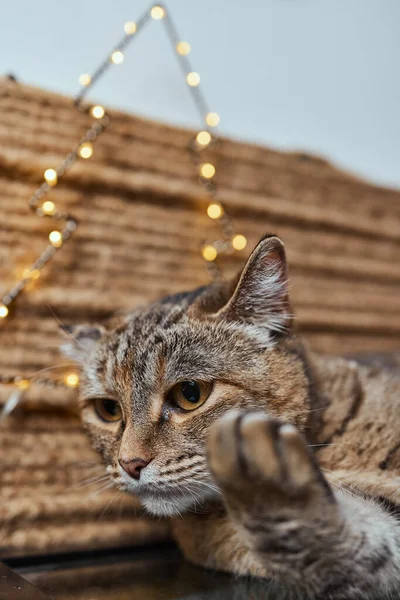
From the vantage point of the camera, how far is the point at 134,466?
770 millimetres

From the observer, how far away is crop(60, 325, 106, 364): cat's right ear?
1008mm

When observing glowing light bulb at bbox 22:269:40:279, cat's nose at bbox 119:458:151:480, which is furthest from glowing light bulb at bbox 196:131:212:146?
cat's nose at bbox 119:458:151:480

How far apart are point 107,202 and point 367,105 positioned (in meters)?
1.03

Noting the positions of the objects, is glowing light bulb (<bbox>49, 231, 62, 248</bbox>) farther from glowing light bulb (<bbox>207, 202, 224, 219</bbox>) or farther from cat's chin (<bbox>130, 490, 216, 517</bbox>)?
cat's chin (<bbox>130, 490, 216, 517</bbox>)

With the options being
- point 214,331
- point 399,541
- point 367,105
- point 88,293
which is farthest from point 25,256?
point 367,105

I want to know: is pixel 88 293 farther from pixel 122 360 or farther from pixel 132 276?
pixel 122 360

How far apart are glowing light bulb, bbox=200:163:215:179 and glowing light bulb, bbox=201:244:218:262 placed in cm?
16

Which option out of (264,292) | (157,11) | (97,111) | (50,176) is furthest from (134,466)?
(157,11)

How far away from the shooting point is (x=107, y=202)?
1.19 metres

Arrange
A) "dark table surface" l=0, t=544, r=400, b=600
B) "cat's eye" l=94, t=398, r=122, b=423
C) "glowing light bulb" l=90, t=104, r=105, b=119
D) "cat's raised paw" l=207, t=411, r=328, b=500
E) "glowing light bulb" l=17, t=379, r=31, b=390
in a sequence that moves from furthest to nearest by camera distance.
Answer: "glowing light bulb" l=90, t=104, r=105, b=119 < "glowing light bulb" l=17, t=379, r=31, b=390 < "cat's eye" l=94, t=398, r=122, b=423 < "dark table surface" l=0, t=544, r=400, b=600 < "cat's raised paw" l=207, t=411, r=328, b=500

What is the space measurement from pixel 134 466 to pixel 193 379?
0.14m

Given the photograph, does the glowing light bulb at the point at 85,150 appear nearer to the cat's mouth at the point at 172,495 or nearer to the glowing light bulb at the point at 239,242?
the glowing light bulb at the point at 239,242

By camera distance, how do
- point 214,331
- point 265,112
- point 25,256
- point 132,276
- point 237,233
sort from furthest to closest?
point 265,112 → point 237,233 → point 132,276 → point 25,256 → point 214,331

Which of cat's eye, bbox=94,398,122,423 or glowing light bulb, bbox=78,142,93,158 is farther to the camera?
glowing light bulb, bbox=78,142,93,158
